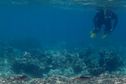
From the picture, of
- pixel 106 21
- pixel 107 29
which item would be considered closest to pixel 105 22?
pixel 106 21

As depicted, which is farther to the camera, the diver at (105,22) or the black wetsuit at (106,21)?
the black wetsuit at (106,21)

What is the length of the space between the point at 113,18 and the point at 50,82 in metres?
12.2

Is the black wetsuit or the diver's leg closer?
the diver's leg

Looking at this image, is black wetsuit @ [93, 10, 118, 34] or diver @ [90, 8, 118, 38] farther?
black wetsuit @ [93, 10, 118, 34]

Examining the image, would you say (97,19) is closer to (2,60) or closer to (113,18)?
(113,18)

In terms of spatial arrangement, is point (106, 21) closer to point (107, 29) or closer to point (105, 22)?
point (105, 22)

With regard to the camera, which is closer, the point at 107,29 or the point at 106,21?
the point at 107,29

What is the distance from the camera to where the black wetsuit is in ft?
66.5

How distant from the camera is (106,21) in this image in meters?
20.8

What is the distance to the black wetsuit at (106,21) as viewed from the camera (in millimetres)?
20281

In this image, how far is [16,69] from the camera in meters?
19.9

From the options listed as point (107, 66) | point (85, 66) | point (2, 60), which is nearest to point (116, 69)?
point (107, 66)

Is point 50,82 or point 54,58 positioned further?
point 54,58

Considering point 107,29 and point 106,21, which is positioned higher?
point 106,21
